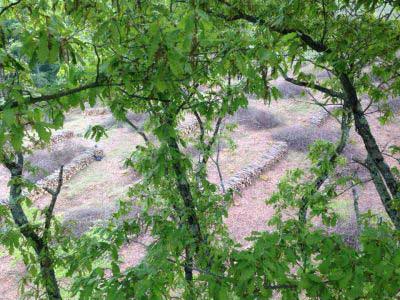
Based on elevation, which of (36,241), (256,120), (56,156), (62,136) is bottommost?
(256,120)

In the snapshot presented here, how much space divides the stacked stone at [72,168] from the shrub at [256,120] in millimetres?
7143

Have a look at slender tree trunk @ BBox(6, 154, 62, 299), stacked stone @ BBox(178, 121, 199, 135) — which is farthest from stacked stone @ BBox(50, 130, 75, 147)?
slender tree trunk @ BBox(6, 154, 62, 299)

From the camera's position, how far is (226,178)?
13.8m

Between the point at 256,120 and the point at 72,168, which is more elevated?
the point at 72,168

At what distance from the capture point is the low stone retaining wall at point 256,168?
13.3 meters

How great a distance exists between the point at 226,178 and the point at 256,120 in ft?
20.4

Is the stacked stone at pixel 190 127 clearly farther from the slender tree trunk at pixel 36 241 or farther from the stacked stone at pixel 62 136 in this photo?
the slender tree trunk at pixel 36 241

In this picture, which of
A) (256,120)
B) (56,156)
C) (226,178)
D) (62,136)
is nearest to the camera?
(226,178)

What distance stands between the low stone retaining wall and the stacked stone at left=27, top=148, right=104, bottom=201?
7.16 metres

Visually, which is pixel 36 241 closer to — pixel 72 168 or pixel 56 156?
pixel 72 168

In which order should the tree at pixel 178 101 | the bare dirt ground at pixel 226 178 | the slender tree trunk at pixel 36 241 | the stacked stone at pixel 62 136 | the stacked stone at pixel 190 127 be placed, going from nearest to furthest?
the tree at pixel 178 101 < the slender tree trunk at pixel 36 241 < the bare dirt ground at pixel 226 178 < the stacked stone at pixel 190 127 < the stacked stone at pixel 62 136

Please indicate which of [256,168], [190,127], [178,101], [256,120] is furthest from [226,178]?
[178,101]

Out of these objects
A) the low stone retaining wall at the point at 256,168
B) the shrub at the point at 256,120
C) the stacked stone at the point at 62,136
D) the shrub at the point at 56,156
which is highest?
the stacked stone at the point at 62,136

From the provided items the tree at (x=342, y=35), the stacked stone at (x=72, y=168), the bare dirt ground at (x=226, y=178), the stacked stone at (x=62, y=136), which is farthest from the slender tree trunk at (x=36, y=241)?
the stacked stone at (x=62, y=136)
